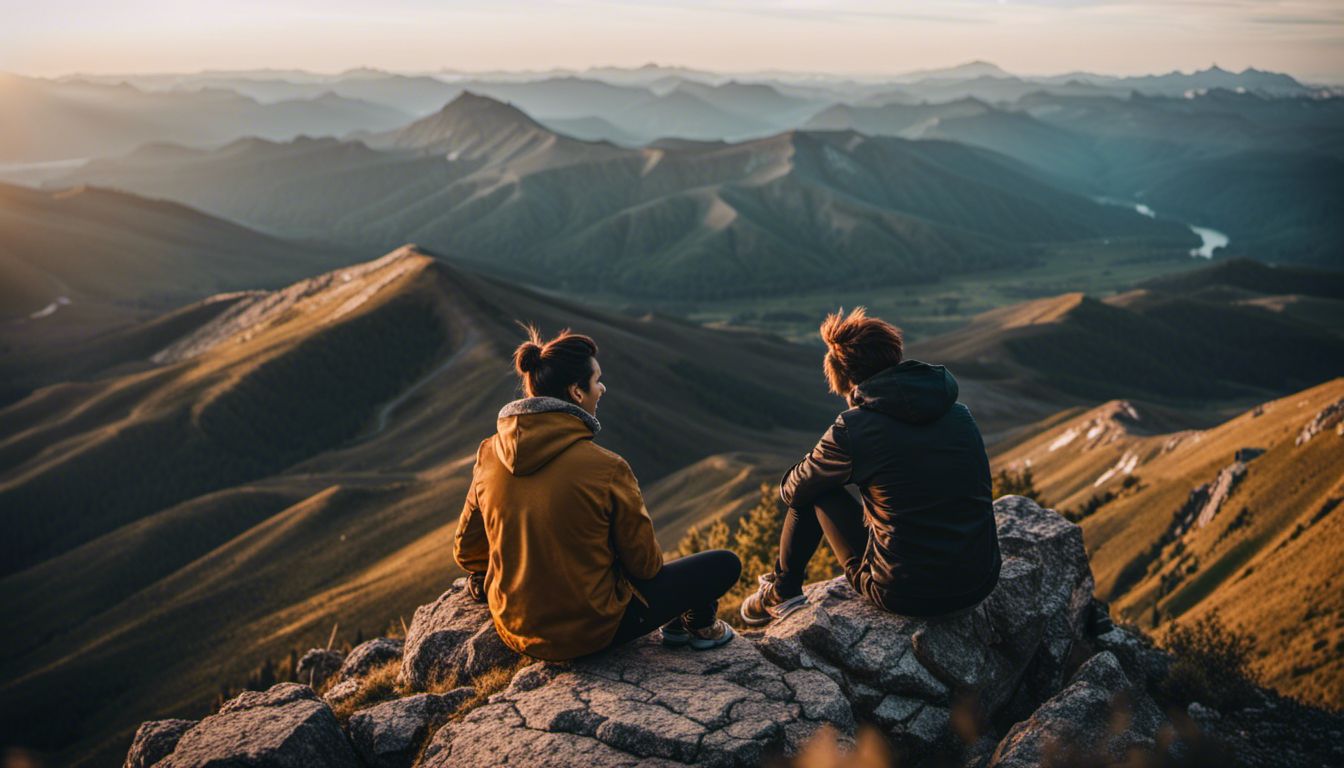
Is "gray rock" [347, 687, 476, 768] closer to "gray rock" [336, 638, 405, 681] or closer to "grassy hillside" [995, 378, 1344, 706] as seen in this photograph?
"gray rock" [336, 638, 405, 681]

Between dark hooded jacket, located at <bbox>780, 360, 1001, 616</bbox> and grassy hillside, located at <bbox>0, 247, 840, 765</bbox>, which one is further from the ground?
dark hooded jacket, located at <bbox>780, 360, 1001, 616</bbox>

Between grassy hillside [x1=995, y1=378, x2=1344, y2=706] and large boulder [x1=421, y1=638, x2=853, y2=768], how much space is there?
82.5ft

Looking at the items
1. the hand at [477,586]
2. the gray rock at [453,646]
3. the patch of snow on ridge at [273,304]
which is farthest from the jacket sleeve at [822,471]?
the patch of snow on ridge at [273,304]

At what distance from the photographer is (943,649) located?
10.7 meters

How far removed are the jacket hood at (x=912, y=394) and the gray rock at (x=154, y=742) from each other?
9.40m

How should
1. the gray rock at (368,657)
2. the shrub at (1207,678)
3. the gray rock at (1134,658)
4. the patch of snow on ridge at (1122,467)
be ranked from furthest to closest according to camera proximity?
the patch of snow on ridge at (1122,467)
the gray rock at (368,657)
the gray rock at (1134,658)
the shrub at (1207,678)

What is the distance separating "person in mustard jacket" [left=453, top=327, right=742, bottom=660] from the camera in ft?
30.2

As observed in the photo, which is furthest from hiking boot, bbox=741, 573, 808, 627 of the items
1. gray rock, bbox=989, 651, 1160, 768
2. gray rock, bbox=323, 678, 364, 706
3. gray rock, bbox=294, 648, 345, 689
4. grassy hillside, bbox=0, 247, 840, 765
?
grassy hillside, bbox=0, 247, 840, 765

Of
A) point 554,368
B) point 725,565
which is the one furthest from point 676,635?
point 554,368

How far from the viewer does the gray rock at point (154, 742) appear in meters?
10.3

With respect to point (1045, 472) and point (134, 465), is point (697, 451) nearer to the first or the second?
point (1045, 472)

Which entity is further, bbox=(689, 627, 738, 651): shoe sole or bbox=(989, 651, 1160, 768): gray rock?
bbox=(689, 627, 738, 651): shoe sole

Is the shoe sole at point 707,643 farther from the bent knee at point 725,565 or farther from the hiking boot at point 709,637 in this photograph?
the bent knee at point 725,565

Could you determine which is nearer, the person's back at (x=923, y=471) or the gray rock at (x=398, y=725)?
the person's back at (x=923, y=471)
